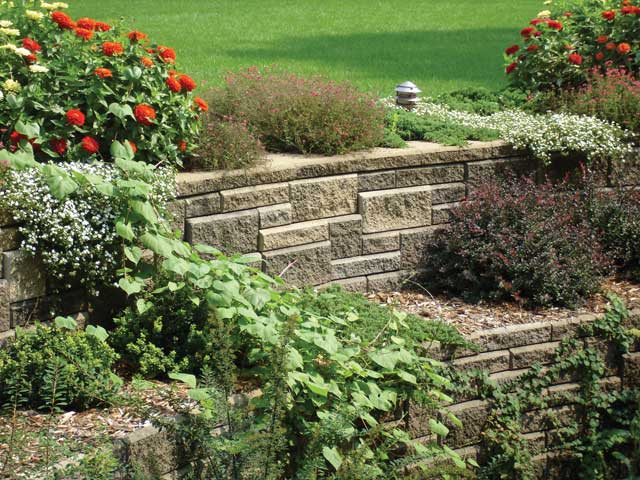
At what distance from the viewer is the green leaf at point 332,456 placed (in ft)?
11.8

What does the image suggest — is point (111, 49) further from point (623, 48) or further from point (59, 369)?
point (623, 48)

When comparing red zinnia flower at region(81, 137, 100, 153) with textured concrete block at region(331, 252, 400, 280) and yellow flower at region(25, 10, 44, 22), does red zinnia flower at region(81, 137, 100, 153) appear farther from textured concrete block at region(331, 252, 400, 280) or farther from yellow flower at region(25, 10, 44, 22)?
textured concrete block at region(331, 252, 400, 280)

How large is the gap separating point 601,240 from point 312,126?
188 cm

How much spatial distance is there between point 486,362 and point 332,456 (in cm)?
124

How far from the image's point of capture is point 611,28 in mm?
6297

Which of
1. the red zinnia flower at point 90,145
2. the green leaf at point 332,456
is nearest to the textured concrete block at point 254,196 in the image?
the red zinnia flower at point 90,145

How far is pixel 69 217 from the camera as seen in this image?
3.87 m

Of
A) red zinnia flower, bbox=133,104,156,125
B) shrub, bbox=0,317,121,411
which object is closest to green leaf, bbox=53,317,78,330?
shrub, bbox=0,317,121,411

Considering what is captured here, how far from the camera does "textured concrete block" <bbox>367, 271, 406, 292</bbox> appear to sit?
5.07m

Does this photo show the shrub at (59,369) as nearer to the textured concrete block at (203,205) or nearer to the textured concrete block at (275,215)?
the textured concrete block at (203,205)

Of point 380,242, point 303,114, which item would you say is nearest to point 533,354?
point 380,242

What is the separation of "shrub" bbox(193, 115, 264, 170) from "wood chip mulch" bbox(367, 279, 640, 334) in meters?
1.08

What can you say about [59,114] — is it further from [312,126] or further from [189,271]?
[312,126]

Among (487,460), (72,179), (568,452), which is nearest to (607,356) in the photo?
(568,452)
